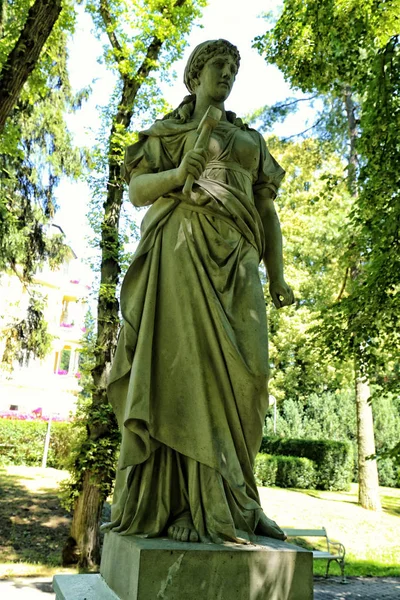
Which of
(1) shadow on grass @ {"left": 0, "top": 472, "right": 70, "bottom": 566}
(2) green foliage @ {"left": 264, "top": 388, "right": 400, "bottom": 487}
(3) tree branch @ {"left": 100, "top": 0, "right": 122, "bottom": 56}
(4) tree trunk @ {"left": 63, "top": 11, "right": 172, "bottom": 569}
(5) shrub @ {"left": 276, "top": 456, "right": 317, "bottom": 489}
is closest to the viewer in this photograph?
(4) tree trunk @ {"left": 63, "top": 11, "right": 172, "bottom": 569}

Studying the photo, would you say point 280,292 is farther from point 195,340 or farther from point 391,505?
point 391,505

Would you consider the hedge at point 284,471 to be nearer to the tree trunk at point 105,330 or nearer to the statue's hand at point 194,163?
the tree trunk at point 105,330

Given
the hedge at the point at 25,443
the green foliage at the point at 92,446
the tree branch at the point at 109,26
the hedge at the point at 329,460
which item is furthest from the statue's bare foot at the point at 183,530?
the hedge at the point at 329,460

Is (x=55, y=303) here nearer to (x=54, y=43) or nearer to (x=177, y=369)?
(x=54, y=43)

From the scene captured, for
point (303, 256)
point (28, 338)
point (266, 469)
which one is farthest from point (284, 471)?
point (28, 338)

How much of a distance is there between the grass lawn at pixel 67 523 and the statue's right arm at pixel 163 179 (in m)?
7.83

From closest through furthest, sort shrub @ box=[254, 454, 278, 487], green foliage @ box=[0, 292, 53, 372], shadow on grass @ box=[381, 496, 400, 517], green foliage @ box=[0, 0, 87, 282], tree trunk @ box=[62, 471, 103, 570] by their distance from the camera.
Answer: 1. tree trunk @ box=[62, 471, 103, 570]
2. green foliage @ box=[0, 0, 87, 282]
3. green foliage @ box=[0, 292, 53, 372]
4. shadow on grass @ box=[381, 496, 400, 517]
5. shrub @ box=[254, 454, 278, 487]

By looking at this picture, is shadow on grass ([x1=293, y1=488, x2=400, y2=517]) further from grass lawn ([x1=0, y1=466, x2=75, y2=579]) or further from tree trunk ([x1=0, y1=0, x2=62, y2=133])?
tree trunk ([x1=0, y1=0, x2=62, y2=133])

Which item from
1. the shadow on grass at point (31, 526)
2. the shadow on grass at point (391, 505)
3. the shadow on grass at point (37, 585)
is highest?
the shadow on grass at point (391, 505)

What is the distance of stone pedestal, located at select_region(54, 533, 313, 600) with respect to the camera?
2.27 meters

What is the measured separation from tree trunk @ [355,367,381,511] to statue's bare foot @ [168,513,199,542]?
14828mm

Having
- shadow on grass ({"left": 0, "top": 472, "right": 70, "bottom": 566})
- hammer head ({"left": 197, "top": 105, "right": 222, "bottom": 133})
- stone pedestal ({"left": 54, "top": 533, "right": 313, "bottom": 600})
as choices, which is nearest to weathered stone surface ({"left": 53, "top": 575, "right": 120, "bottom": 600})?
stone pedestal ({"left": 54, "top": 533, "right": 313, "bottom": 600})

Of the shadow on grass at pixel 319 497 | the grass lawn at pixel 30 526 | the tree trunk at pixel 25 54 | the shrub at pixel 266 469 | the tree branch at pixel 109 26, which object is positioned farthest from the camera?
the shrub at pixel 266 469

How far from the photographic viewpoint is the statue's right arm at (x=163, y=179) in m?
2.99
